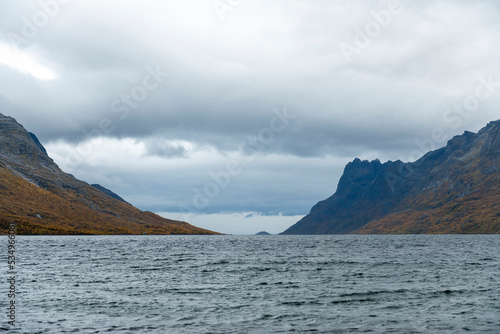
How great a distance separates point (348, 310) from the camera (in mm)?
39562

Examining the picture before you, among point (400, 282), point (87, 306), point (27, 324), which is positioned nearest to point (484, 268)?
point (400, 282)

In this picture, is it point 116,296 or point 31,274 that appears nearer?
point 116,296

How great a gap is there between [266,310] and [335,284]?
1988 cm

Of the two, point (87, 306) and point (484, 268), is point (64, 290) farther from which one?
point (484, 268)

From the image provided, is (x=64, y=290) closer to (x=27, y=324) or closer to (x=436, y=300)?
(x=27, y=324)

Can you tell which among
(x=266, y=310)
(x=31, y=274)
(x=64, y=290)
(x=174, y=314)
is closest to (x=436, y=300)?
(x=266, y=310)

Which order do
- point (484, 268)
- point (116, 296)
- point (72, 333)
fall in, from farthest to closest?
1. point (484, 268)
2. point (116, 296)
3. point (72, 333)

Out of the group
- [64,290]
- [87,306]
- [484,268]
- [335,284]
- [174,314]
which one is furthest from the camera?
[484,268]

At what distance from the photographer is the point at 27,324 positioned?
33906 millimetres

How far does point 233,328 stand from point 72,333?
40.1ft

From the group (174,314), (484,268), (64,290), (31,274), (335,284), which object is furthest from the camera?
(484,268)

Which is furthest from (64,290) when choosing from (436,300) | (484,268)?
(484,268)

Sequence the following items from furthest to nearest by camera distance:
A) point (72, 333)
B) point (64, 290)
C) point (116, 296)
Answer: point (64, 290)
point (116, 296)
point (72, 333)

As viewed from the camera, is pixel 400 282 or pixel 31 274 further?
pixel 31 274
